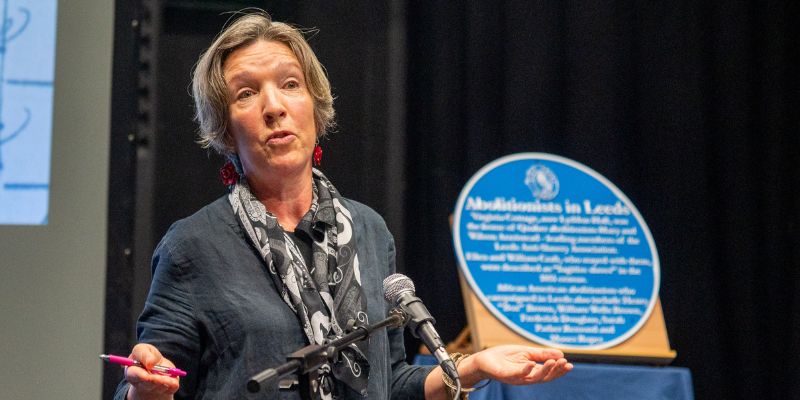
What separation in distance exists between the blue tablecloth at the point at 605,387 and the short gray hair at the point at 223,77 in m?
1.00

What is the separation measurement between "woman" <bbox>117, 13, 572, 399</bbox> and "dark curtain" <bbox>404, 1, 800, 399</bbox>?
56.1 inches

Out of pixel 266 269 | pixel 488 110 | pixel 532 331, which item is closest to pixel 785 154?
pixel 488 110

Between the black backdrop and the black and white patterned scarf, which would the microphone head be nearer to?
the black and white patterned scarf

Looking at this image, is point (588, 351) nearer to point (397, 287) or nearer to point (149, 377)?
point (397, 287)

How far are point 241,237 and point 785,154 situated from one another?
2.44 meters

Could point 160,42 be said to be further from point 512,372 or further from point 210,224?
point 512,372

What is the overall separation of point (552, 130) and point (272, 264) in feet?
6.11

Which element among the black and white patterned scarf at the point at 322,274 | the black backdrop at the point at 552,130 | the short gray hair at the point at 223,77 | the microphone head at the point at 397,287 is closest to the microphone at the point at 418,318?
the microphone head at the point at 397,287

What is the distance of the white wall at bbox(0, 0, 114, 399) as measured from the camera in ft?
9.27

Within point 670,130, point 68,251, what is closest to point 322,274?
point 68,251

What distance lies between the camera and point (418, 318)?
138cm

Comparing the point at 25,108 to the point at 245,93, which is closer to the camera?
the point at 245,93

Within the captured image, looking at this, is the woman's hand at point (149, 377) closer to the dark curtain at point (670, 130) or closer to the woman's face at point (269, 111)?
the woman's face at point (269, 111)

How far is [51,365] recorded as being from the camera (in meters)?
2.85
